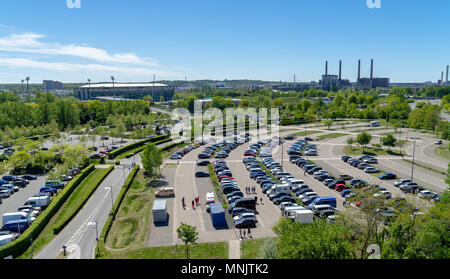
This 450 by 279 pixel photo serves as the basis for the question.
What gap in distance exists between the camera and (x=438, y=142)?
29.8m

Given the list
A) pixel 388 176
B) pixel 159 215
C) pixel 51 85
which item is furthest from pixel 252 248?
pixel 51 85

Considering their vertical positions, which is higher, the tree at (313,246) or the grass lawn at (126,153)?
the tree at (313,246)

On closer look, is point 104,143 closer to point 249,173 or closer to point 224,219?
point 249,173

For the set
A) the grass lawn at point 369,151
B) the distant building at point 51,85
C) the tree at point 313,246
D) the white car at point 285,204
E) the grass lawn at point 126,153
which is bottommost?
the white car at point 285,204

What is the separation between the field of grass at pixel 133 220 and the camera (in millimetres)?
12094

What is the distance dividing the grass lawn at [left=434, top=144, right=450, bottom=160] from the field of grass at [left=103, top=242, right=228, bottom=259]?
71.5 ft

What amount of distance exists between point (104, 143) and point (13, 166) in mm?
11320

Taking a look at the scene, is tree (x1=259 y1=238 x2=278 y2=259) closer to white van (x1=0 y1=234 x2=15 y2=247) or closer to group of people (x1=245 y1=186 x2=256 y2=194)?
group of people (x1=245 y1=186 x2=256 y2=194)

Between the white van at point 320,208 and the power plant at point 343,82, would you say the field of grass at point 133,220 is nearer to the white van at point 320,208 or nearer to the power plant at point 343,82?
the white van at point 320,208

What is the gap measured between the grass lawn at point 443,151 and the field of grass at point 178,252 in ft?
71.5

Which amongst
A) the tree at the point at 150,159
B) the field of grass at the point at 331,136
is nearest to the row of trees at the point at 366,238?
the tree at the point at 150,159

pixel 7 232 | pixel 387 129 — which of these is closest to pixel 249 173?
pixel 7 232

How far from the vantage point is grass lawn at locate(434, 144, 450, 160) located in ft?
82.0

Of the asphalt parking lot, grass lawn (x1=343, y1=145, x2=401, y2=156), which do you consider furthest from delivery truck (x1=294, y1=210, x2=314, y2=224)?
grass lawn (x1=343, y1=145, x2=401, y2=156)
